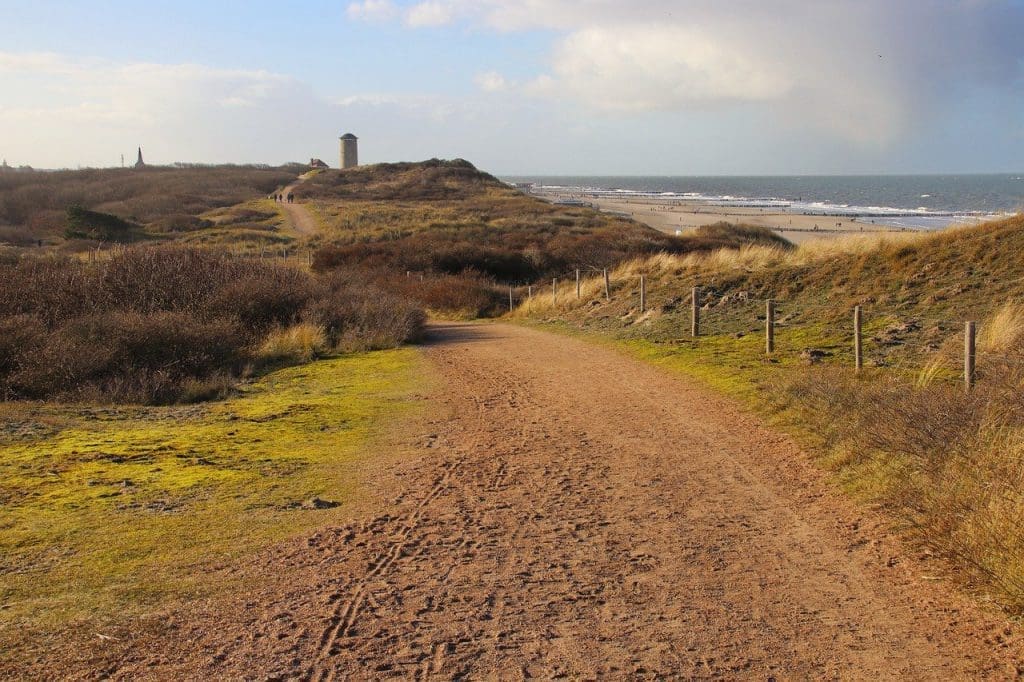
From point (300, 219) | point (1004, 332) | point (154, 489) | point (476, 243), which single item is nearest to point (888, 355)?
point (1004, 332)

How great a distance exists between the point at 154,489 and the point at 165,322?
7939 mm

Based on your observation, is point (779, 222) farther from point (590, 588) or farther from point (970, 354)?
point (590, 588)

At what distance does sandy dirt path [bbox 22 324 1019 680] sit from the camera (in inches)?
189

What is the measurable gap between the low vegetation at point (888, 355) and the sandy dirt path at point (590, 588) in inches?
17.3

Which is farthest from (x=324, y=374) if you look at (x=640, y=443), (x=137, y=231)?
(x=137, y=231)

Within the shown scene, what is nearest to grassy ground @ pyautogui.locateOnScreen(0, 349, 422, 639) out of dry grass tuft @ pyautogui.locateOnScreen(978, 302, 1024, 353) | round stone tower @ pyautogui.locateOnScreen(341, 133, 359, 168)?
dry grass tuft @ pyautogui.locateOnScreen(978, 302, 1024, 353)

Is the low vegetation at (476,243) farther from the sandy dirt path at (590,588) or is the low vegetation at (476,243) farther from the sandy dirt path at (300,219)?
the sandy dirt path at (590,588)

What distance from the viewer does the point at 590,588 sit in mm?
5836

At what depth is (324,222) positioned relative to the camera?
2677 inches

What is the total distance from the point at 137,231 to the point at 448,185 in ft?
140

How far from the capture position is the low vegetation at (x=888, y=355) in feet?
21.6

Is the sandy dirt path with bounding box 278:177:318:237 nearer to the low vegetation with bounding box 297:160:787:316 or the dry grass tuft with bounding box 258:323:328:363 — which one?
the low vegetation with bounding box 297:160:787:316

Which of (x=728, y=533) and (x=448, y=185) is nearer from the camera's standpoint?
(x=728, y=533)

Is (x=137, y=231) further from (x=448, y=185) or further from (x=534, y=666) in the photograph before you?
(x=534, y=666)
